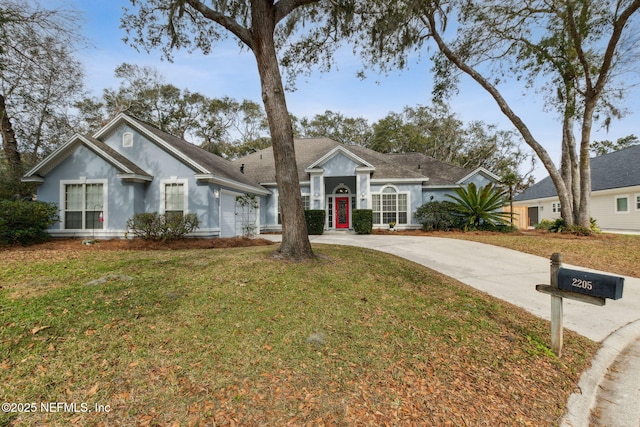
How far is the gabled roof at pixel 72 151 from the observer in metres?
11.0

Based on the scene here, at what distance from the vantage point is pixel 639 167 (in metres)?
19.4

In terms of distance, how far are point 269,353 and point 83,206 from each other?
12.5 metres

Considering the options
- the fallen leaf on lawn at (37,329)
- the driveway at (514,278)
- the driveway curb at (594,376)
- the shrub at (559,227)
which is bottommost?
the driveway curb at (594,376)

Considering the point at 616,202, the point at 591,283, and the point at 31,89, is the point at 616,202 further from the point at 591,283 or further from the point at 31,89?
the point at 31,89

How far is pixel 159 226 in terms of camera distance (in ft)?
33.8

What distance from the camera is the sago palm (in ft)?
49.6

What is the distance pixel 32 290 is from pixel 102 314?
1.73m

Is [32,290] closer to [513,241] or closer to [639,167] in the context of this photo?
[513,241]

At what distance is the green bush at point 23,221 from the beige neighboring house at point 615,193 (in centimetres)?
2523

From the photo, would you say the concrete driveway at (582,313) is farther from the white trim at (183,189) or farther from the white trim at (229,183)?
the white trim at (183,189)

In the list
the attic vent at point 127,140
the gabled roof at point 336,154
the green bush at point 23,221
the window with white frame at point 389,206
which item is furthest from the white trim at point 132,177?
the window with white frame at point 389,206

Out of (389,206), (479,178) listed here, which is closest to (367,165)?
(389,206)

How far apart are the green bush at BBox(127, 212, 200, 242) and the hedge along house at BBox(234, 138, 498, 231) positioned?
7251 millimetres

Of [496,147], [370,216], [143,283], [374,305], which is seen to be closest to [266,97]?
[143,283]
